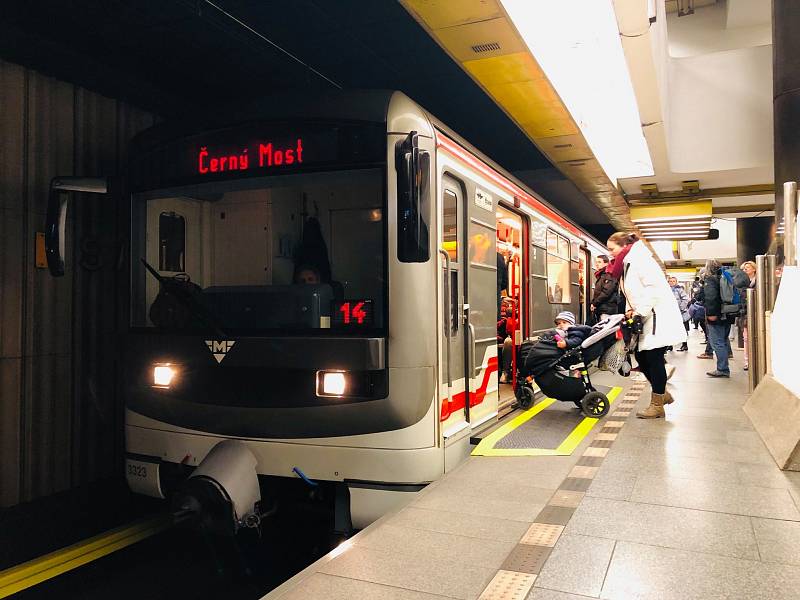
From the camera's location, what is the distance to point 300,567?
4098 mm

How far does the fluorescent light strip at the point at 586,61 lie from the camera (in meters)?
5.32

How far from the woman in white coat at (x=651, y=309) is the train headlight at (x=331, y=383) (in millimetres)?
3261

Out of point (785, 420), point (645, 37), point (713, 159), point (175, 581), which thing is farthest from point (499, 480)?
point (713, 159)

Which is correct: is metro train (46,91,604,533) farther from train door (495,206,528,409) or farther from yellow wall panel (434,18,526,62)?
train door (495,206,528,409)

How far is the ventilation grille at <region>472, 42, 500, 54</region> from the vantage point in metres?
5.74

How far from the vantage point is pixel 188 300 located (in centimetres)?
380

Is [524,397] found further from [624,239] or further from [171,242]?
[171,242]

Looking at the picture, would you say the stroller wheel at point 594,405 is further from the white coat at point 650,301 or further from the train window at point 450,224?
the train window at point 450,224

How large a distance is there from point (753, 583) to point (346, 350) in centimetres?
218

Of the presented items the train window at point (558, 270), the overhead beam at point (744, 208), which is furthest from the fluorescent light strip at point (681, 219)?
the train window at point (558, 270)

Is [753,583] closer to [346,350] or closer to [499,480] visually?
[499,480]

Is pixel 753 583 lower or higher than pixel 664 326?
lower

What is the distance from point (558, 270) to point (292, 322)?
521 centimetres

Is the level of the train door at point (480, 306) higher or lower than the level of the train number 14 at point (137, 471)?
higher
